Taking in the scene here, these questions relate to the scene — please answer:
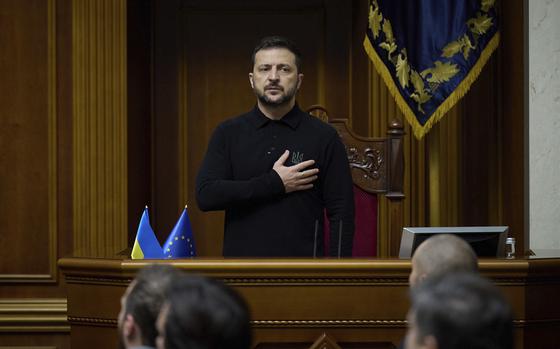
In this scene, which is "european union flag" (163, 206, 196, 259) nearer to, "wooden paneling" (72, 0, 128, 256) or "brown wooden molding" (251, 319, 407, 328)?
"brown wooden molding" (251, 319, 407, 328)

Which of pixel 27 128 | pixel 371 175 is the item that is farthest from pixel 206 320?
pixel 27 128

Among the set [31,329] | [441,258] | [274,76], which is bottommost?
[31,329]

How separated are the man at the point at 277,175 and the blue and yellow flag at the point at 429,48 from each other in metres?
1.41

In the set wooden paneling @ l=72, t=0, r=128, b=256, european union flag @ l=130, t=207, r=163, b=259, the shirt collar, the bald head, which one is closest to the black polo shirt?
the shirt collar

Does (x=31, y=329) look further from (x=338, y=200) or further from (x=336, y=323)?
(x=336, y=323)

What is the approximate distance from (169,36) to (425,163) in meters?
1.67

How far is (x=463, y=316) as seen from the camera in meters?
1.88

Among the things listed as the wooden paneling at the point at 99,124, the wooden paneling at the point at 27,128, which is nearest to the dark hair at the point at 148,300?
the wooden paneling at the point at 99,124

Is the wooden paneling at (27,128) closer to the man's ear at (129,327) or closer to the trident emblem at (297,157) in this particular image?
the trident emblem at (297,157)

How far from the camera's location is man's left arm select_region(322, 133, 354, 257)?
13.2 ft

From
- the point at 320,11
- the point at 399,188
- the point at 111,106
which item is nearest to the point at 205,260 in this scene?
the point at 399,188

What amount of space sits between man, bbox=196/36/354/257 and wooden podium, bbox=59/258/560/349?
1.20 feet

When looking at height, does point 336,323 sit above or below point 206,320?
below

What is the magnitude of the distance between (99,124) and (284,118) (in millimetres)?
1676
